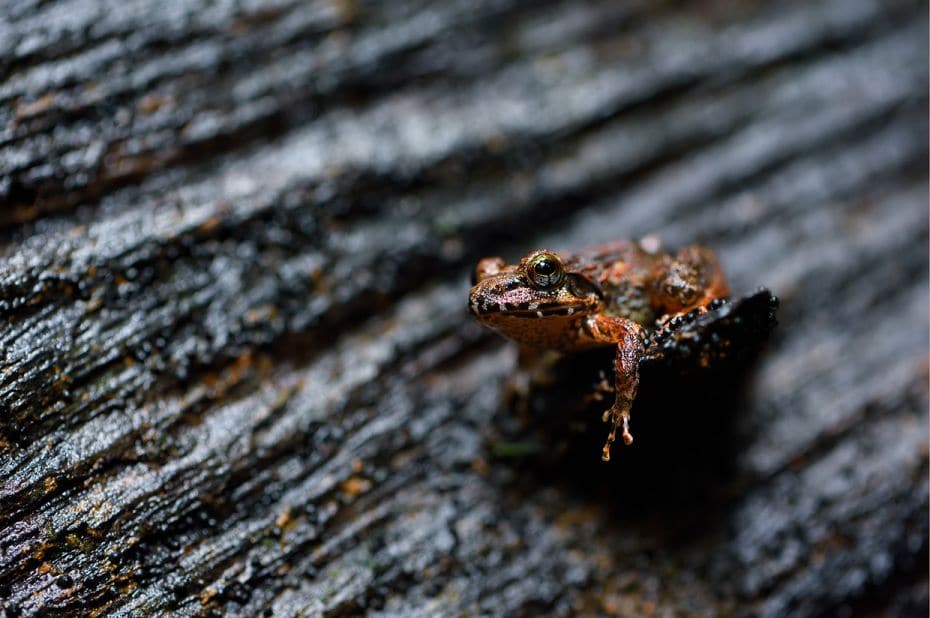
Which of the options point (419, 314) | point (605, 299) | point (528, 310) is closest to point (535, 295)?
A: point (528, 310)

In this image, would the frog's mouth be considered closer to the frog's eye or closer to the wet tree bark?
the frog's eye

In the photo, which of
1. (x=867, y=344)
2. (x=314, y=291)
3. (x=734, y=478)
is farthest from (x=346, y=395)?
(x=867, y=344)

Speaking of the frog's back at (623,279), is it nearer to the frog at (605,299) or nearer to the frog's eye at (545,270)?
the frog at (605,299)

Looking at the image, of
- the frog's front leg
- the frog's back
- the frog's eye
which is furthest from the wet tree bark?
the frog's eye

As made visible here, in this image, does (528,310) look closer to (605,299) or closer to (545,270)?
(545,270)

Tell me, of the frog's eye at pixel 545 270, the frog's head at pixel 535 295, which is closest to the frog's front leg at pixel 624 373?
the frog's head at pixel 535 295

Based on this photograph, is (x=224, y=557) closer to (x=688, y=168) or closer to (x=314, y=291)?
(x=314, y=291)
